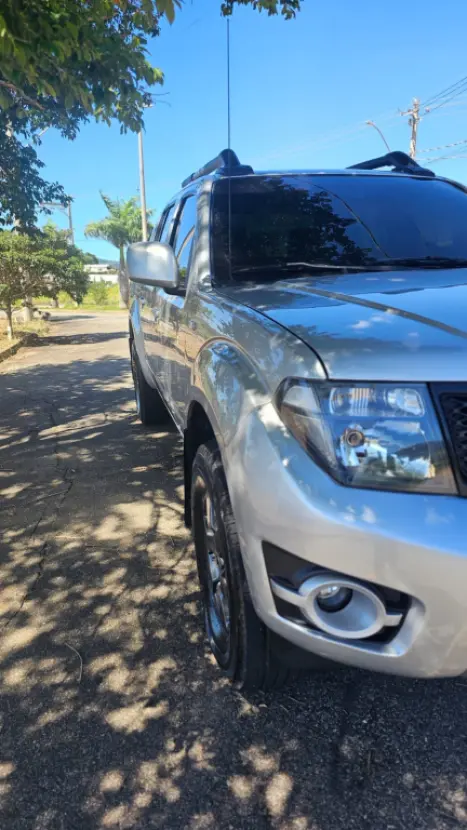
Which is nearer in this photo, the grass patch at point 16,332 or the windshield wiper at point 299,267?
the windshield wiper at point 299,267

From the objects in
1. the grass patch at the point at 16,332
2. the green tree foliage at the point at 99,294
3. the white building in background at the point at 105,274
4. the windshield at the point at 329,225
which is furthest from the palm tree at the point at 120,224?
the windshield at the point at 329,225

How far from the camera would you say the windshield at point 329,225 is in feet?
9.12

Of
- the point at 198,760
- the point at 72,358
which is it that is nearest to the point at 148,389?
the point at 198,760

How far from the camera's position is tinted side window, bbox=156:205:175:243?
14.1 ft

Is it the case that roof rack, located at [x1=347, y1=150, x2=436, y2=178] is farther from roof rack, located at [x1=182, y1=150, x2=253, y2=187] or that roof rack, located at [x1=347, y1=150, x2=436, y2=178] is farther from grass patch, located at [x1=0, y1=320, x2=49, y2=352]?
grass patch, located at [x1=0, y1=320, x2=49, y2=352]

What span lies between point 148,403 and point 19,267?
10.2m

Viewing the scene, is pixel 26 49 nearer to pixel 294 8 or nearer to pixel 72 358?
pixel 294 8

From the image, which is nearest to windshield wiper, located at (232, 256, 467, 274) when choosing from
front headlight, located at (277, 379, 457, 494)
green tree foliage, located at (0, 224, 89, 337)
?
front headlight, located at (277, 379, 457, 494)

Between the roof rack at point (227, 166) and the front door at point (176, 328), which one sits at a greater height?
the roof rack at point (227, 166)

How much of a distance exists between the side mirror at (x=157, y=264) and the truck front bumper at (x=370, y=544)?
4.61 ft

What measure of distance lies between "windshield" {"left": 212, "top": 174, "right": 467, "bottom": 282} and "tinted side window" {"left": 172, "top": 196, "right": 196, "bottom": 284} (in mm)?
304

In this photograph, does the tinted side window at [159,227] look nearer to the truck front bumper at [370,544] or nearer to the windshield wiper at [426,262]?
the windshield wiper at [426,262]

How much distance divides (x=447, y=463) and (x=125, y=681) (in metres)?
1.52

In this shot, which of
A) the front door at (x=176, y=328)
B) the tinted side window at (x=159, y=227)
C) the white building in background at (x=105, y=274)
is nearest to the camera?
the front door at (x=176, y=328)
